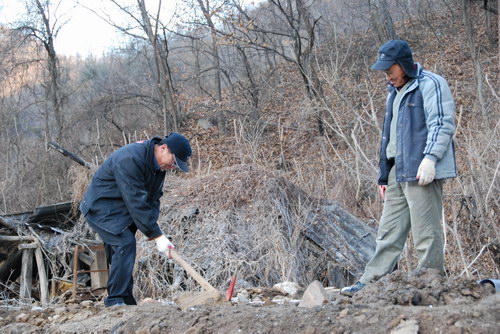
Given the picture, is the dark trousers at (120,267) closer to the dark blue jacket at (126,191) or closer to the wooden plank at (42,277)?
the dark blue jacket at (126,191)

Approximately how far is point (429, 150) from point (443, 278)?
868 millimetres

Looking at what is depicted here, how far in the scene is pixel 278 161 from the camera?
15.0 meters

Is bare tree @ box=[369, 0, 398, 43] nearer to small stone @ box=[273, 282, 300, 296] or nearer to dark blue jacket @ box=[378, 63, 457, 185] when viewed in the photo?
small stone @ box=[273, 282, 300, 296]

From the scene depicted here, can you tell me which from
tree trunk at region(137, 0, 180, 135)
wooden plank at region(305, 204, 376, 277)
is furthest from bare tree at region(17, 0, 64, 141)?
wooden plank at region(305, 204, 376, 277)

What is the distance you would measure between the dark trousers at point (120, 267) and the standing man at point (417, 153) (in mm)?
1806

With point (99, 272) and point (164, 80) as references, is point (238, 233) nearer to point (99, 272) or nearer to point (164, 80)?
point (99, 272)

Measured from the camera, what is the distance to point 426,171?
4.00 metres

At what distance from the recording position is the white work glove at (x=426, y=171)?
4.00 meters

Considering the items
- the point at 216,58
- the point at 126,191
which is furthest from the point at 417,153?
the point at 216,58

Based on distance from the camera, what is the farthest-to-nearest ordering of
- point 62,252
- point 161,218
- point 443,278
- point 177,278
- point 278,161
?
point 278,161 < point 62,252 < point 161,218 < point 177,278 < point 443,278

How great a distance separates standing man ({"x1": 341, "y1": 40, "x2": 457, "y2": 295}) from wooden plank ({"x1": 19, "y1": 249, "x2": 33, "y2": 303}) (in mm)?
7775

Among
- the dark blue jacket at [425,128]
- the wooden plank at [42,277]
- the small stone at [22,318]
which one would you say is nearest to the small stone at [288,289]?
the dark blue jacket at [425,128]

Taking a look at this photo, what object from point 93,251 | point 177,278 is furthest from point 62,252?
point 177,278

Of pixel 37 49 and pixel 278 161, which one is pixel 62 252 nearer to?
pixel 278 161
